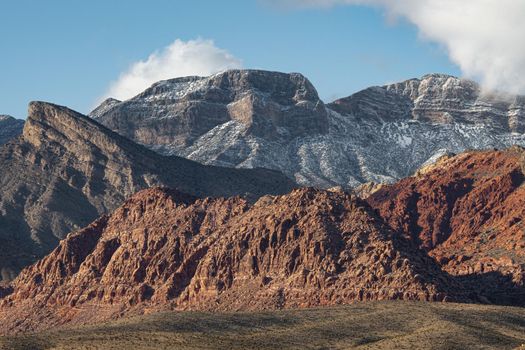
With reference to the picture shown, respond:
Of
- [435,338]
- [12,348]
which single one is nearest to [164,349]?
→ [12,348]

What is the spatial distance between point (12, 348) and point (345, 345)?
128ft

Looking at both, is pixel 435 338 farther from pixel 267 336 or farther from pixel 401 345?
pixel 267 336

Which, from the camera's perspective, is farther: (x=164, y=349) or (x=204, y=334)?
(x=204, y=334)

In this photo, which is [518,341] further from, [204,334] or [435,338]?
[204,334]

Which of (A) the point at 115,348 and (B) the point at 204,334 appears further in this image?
(B) the point at 204,334

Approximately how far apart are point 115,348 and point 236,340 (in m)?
15.5

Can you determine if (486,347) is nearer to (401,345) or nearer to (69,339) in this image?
(401,345)

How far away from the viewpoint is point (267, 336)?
198 metres

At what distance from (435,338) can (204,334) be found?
28.1 m

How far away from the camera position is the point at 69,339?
196 meters

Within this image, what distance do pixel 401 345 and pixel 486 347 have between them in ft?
34.5

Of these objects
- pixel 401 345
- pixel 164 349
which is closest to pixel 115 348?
pixel 164 349

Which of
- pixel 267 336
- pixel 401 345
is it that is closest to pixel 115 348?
pixel 267 336

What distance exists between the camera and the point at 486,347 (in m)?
192
